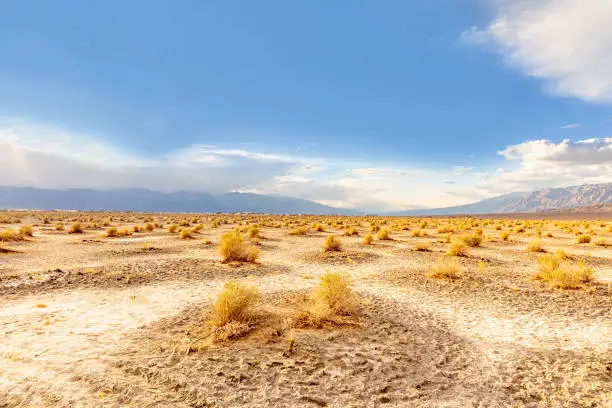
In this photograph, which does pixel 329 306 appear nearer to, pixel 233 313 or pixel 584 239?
pixel 233 313

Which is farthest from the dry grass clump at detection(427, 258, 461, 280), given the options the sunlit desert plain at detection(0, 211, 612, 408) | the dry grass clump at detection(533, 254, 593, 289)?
the dry grass clump at detection(533, 254, 593, 289)

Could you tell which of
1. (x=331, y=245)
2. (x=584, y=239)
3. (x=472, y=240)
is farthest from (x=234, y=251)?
(x=584, y=239)

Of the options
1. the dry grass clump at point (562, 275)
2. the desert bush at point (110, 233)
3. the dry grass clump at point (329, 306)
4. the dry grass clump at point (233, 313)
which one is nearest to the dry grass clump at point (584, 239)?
the dry grass clump at point (562, 275)

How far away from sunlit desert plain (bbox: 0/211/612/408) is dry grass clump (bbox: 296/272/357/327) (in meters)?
0.04

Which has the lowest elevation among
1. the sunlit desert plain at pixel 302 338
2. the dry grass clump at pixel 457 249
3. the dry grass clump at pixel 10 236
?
the sunlit desert plain at pixel 302 338

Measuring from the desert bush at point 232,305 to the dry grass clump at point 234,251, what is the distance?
8.84 metres

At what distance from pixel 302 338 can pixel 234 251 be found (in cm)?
1013

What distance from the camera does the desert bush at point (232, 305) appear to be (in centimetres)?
792

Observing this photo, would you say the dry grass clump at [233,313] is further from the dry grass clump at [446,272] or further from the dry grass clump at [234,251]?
the dry grass clump at [446,272]

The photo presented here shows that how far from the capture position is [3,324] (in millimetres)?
8133

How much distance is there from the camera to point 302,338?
7.56 meters

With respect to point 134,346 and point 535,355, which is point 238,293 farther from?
point 535,355

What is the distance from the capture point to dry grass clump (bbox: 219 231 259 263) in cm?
1694

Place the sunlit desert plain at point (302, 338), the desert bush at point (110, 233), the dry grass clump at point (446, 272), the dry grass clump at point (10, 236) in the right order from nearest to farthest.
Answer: the sunlit desert plain at point (302, 338), the dry grass clump at point (446, 272), the dry grass clump at point (10, 236), the desert bush at point (110, 233)
